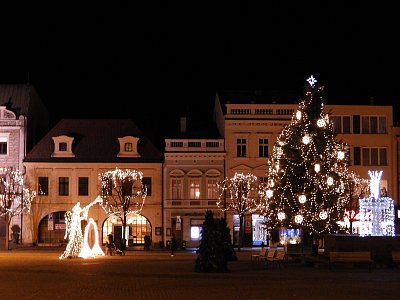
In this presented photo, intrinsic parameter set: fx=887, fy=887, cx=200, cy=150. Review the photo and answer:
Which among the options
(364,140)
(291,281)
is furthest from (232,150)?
(291,281)

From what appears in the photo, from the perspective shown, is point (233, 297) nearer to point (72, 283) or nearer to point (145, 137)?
point (72, 283)

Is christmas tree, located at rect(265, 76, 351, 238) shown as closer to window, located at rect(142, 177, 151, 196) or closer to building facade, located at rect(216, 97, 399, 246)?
building facade, located at rect(216, 97, 399, 246)

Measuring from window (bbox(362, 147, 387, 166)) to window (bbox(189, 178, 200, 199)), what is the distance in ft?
49.0

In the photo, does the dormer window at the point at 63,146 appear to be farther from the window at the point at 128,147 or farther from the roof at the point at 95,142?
the window at the point at 128,147

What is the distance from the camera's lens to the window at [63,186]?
75750 mm

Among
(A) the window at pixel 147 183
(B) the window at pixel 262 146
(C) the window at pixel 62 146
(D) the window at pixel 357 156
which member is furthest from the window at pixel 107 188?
(D) the window at pixel 357 156

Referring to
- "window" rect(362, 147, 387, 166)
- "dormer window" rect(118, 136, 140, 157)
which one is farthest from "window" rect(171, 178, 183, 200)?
"window" rect(362, 147, 387, 166)

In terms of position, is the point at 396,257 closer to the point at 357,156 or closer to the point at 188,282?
the point at 188,282

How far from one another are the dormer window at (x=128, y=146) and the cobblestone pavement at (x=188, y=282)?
110 feet

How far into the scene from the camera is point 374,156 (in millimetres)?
78188

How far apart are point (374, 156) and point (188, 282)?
49.4m

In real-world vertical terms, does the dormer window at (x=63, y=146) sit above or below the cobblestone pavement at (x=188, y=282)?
above

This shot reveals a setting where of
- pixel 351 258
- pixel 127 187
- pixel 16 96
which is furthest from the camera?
pixel 16 96

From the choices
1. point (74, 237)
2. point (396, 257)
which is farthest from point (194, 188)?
point (396, 257)
